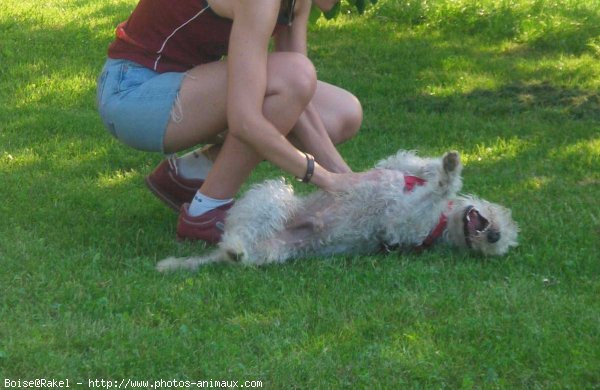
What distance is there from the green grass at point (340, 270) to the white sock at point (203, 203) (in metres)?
0.15

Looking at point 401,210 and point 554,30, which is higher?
point 401,210

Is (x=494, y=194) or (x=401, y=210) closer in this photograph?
(x=401, y=210)

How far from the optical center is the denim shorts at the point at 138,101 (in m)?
4.29

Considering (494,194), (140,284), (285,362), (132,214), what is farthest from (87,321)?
(494,194)

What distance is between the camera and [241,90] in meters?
3.97

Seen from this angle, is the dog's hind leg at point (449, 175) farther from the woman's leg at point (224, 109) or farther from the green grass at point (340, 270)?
the woman's leg at point (224, 109)

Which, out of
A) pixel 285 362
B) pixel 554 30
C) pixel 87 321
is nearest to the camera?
pixel 285 362

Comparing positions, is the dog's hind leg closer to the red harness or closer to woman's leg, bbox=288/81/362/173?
the red harness

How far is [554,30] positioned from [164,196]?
15.7 feet

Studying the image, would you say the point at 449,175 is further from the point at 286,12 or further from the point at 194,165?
the point at 194,165

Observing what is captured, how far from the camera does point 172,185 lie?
4730 millimetres

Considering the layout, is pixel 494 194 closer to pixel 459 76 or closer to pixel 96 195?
pixel 96 195

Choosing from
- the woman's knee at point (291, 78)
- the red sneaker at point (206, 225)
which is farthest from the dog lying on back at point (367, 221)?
the woman's knee at point (291, 78)

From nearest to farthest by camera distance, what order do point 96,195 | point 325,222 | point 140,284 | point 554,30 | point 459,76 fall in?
point 140,284
point 325,222
point 96,195
point 459,76
point 554,30
